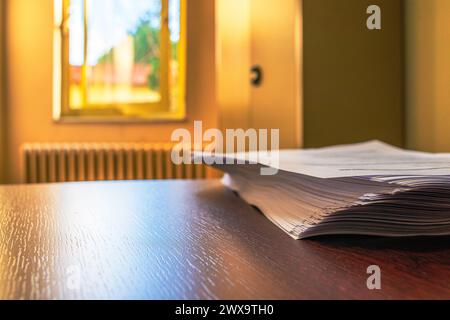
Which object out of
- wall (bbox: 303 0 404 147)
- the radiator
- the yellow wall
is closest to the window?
the radiator

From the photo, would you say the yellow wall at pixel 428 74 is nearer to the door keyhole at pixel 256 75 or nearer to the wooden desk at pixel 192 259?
the wooden desk at pixel 192 259

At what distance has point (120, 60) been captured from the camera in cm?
296

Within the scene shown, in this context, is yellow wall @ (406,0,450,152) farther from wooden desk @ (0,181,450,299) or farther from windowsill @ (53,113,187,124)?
windowsill @ (53,113,187,124)

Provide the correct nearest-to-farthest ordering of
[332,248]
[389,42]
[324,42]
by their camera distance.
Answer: [332,248]
[389,42]
[324,42]

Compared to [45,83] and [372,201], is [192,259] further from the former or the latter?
[45,83]

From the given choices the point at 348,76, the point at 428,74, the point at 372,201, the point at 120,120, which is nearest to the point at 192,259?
the point at 372,201

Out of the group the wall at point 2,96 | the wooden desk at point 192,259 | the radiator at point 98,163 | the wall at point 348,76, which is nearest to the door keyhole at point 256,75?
the wall at point 348,76

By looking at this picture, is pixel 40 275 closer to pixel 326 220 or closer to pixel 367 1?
pixel 326 220

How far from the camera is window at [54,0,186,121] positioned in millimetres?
2904

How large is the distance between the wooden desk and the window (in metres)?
2.48

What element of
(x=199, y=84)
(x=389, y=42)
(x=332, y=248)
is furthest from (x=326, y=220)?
(x=199, y=84)

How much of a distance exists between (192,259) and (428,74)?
847 millimetres

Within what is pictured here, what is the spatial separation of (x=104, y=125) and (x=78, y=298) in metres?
2.74

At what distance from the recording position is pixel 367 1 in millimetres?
1357
